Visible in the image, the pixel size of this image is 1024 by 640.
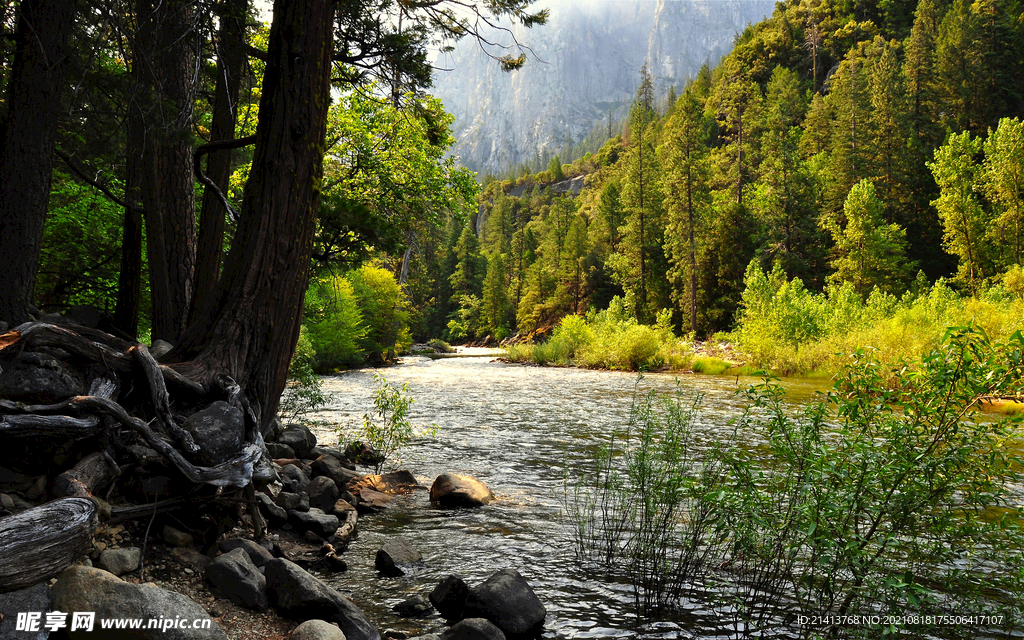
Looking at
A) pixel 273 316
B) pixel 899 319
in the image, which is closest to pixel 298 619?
pixel 273 316

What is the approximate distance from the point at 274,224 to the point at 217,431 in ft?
5.84

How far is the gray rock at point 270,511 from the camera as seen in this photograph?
5082mm

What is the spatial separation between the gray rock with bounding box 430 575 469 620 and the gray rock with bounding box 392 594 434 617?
6 centimetres

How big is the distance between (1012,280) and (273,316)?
30.4m

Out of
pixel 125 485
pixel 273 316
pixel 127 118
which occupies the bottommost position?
pixel 125 485

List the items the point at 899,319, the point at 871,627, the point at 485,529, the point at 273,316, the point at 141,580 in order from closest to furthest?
1. the point at 871,627
2. the point at 141,580
3. the point at 273,316
4. the point at 485,529
5. the point at 899,319

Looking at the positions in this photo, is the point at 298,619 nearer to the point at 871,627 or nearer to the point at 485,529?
the point at 485,529

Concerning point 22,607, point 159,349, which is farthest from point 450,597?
point 159,349

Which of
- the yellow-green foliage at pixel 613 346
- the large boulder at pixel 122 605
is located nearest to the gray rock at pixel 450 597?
the large boulder at pixel 122 605

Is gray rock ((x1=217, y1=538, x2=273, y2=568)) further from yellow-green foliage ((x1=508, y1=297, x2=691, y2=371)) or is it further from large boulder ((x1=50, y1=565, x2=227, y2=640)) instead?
yellow-green foliage ((x1=508, y1=297, x2=691, y2=371))

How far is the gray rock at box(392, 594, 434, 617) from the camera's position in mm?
4031

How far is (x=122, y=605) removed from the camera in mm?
2691

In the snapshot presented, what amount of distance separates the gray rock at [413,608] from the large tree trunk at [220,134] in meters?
3.48

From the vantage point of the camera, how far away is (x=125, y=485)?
3727 millimetres
